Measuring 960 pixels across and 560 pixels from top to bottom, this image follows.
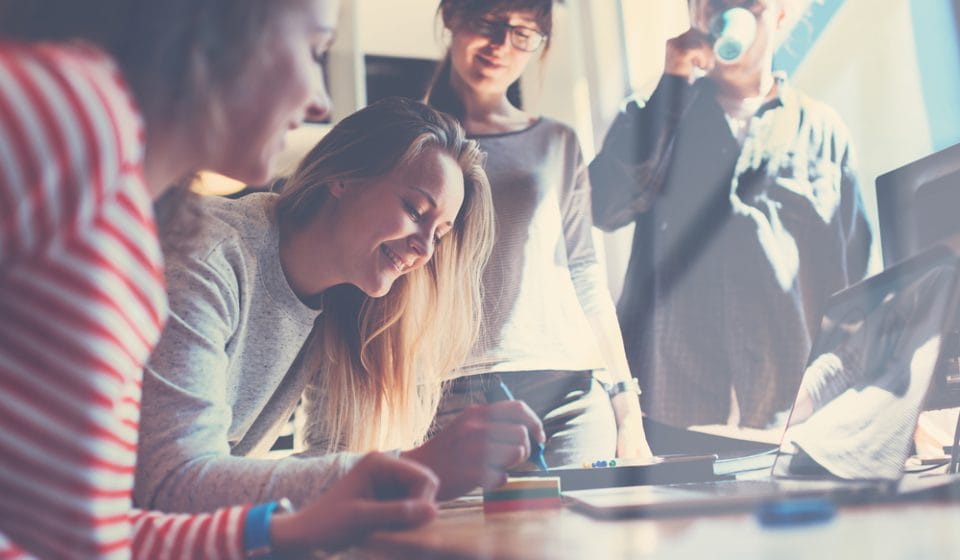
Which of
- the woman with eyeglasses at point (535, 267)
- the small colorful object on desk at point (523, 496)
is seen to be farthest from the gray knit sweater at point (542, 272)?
the small colorful object on desk at point (523, 496)

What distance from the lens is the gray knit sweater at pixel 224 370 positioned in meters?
0.86

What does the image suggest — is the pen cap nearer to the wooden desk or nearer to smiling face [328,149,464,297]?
smiling face [328,149,464,297]

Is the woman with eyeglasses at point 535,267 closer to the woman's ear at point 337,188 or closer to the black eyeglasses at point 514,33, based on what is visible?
Result: the black eyeglasses at point 514,33

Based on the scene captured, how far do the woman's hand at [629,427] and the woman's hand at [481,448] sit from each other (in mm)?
446

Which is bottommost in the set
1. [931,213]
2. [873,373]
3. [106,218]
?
[873,373]

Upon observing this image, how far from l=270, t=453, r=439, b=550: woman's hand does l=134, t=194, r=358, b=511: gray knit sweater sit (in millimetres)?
145

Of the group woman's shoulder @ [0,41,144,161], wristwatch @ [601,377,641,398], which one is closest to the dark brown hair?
wristwatch @ [601,377,641,398]

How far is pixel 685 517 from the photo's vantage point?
57 cm

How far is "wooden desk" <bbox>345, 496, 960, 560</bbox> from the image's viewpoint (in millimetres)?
419

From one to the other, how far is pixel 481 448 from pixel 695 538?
0.37 metres

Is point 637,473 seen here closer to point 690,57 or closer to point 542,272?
point 542,272

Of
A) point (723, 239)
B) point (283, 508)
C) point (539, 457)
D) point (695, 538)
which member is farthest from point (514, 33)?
point (695, 538)

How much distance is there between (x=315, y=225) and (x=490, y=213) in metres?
0.28

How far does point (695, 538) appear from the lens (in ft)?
1.56
